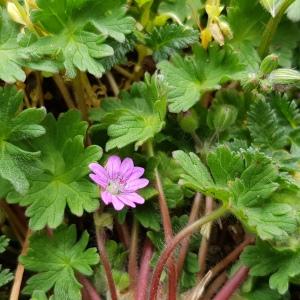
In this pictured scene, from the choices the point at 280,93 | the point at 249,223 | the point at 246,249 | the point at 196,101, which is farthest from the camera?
the point at 280,93

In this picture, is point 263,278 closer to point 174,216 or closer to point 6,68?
point 174,216

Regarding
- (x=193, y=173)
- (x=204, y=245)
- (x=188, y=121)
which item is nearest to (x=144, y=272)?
(x=204, y=245)

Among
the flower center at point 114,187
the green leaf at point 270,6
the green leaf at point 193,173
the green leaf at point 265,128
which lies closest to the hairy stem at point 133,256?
the flower center at point 114,187

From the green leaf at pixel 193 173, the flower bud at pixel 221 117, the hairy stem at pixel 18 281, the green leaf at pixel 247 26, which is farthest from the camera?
the green leaf at pixel 247 26

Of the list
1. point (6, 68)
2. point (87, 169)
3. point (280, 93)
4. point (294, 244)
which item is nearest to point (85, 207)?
point (87, 169)

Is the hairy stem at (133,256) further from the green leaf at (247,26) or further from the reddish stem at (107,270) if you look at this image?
the green leaf at (247,26)

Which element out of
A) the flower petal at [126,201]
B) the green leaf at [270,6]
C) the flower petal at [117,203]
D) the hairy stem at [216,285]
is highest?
the green leaf at [270,6]
